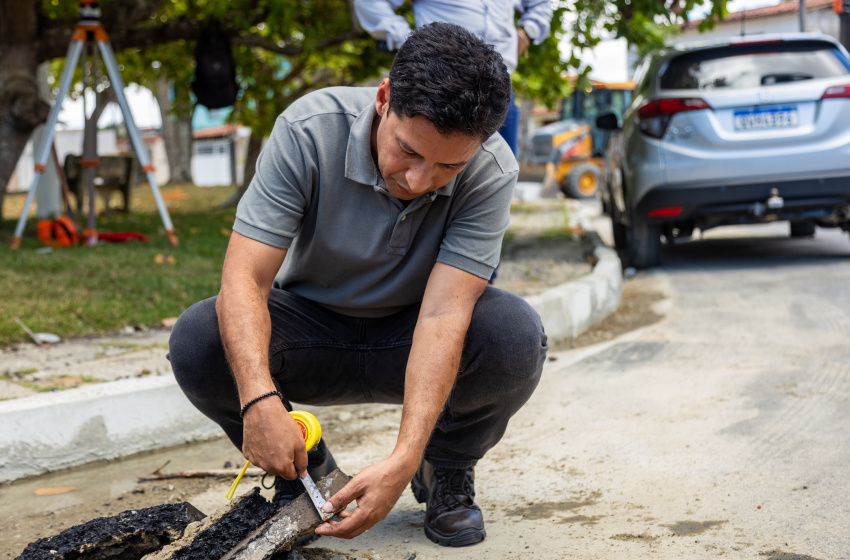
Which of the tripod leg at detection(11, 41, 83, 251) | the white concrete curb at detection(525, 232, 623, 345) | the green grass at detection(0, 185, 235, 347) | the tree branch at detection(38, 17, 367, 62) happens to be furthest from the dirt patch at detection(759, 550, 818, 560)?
the tree branch at detection(38, 17, 367, 62)

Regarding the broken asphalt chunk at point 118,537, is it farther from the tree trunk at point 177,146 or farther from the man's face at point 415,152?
the tree trunk at point 177,146

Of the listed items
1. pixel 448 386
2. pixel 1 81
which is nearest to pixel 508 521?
pixel 448 386

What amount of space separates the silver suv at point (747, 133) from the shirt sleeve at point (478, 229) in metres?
4.39

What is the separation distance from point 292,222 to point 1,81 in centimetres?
743

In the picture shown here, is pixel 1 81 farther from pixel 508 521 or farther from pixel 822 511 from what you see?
pixel 822 511

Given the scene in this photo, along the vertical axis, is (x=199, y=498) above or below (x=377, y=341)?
below

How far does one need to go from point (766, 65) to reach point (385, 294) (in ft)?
16.7

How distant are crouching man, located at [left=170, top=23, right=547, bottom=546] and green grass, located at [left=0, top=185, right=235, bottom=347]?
7.62 ft

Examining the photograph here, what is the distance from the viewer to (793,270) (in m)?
6.49

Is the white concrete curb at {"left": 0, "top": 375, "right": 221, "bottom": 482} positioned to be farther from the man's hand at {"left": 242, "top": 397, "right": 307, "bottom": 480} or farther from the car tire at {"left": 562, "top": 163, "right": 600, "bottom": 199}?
the car tire at {"left": 562, "top": 163, "right": 600, "bottom": 199}

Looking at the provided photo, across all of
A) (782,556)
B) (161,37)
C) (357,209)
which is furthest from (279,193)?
(161,37)

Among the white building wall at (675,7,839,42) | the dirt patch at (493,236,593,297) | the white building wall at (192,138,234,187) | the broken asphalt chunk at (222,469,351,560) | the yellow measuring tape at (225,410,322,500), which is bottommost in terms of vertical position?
the white building wall at (192,138,234,187)

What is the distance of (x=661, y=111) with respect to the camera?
252 inches

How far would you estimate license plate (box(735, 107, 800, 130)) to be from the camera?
6242mm
